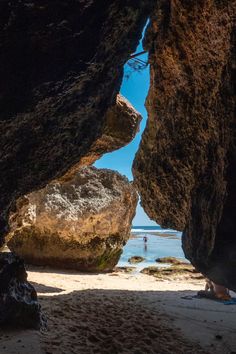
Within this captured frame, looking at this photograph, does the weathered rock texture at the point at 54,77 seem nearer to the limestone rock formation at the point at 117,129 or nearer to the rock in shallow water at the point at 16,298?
the rock in shallow water at the point at 16,298

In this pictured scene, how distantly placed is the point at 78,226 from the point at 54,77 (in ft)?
34.3

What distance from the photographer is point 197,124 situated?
5.86 m

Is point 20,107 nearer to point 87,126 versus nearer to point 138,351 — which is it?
point 87,126

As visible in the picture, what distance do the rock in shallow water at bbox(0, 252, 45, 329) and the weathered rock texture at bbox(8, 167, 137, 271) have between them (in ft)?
26.7

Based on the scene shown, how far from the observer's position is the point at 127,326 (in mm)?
4895

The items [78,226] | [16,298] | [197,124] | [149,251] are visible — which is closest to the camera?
[16,298]

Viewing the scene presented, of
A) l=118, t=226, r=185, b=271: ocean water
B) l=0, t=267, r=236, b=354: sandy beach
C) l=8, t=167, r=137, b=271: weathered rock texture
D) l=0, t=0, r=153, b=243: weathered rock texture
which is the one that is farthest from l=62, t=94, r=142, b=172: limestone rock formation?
l=118, t=226, r=185, b=271: ocean water

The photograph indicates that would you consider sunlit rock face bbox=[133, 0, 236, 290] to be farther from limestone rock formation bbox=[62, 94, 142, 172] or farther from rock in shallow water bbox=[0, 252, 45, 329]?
rock in shallow water bbox=[0, 252, 45, 329]

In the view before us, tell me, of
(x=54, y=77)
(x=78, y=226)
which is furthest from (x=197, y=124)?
(x=78, y=226)

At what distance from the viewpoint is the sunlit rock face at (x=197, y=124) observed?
480 centimetres

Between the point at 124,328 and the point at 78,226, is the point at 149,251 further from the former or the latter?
the point at 124,328

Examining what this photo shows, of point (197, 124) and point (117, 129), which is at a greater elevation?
point (117, 129)

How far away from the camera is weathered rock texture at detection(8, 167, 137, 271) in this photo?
13430 mm

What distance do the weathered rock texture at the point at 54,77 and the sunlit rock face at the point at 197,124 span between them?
0.92 m
